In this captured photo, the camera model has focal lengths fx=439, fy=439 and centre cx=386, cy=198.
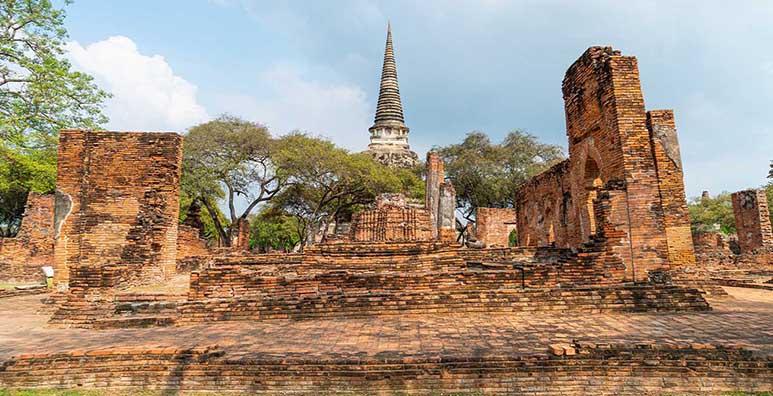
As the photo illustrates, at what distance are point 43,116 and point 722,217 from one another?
4042cm

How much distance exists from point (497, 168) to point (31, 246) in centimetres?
2868

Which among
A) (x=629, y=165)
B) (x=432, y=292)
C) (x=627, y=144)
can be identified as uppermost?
(x=627, y=144)

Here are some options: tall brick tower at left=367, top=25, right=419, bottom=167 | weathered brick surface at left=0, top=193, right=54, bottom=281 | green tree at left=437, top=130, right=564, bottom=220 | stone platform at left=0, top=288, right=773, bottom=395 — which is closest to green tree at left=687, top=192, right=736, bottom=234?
green tree at left=437, top=130, right=564, bottom=220

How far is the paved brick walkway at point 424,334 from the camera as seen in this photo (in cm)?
494

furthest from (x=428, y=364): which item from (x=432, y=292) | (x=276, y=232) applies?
(x=276, y=232)

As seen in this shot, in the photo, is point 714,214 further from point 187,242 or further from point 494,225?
point 187,242

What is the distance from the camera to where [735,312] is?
705 centimetres

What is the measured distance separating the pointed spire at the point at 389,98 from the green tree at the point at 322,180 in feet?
68.3

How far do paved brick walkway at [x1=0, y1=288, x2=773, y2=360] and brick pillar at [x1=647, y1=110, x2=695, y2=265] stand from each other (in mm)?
2757

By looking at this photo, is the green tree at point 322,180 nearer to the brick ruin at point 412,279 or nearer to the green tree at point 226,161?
the green tree at point 226,161

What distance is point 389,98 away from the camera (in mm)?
51250

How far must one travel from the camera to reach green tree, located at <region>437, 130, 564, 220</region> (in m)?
33.4

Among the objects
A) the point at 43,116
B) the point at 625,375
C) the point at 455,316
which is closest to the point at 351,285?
the point at 455,316

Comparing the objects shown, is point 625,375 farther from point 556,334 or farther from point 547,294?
point 547,294
